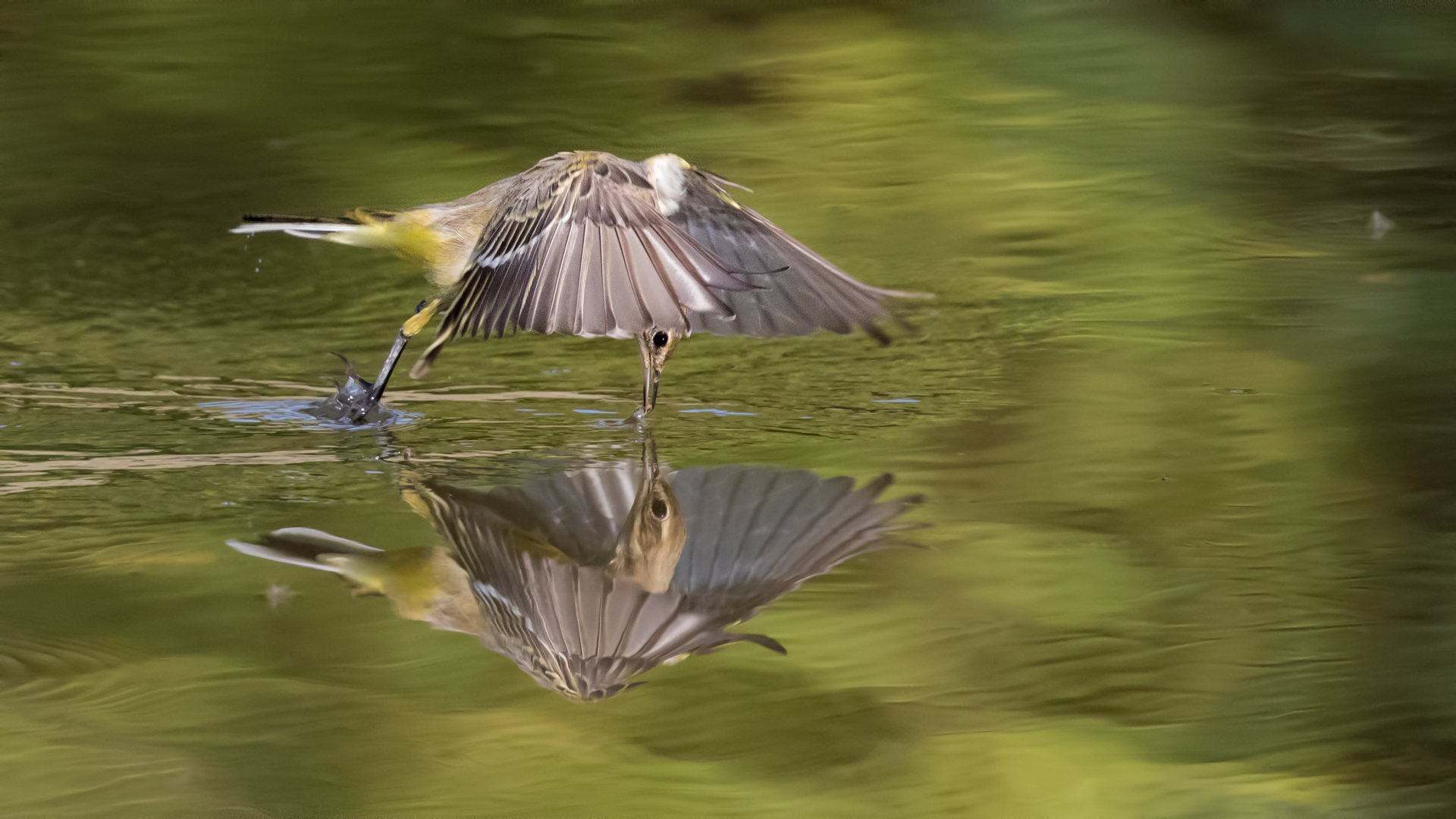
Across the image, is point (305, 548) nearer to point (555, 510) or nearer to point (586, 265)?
point (555, 510)

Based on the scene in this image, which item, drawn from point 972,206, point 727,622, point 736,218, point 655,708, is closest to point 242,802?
point 655,708

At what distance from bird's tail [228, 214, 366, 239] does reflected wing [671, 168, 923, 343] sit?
3.68ft

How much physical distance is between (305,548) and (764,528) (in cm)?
117

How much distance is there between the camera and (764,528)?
4.26m

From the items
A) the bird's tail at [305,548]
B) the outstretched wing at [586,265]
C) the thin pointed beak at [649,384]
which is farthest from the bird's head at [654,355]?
the bird's tail at [305,548]

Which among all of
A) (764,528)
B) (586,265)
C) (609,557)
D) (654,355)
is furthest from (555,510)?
(654,355)

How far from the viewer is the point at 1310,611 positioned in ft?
12.4

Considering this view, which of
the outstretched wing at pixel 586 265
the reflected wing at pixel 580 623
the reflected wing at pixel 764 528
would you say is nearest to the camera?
the reflected wing at pixel 580 623

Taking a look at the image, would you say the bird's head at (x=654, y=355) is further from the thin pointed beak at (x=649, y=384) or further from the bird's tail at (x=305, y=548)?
the bird's tail at (x=305, y=548)

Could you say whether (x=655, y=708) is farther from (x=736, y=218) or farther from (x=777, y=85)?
(x=777, y=85)

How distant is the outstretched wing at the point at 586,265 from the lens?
15.1ft

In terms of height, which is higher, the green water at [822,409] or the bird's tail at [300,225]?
the bird's tail at [300,225]

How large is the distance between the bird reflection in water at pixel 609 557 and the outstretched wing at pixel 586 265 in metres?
0.47

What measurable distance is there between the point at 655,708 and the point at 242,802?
2.68ft
